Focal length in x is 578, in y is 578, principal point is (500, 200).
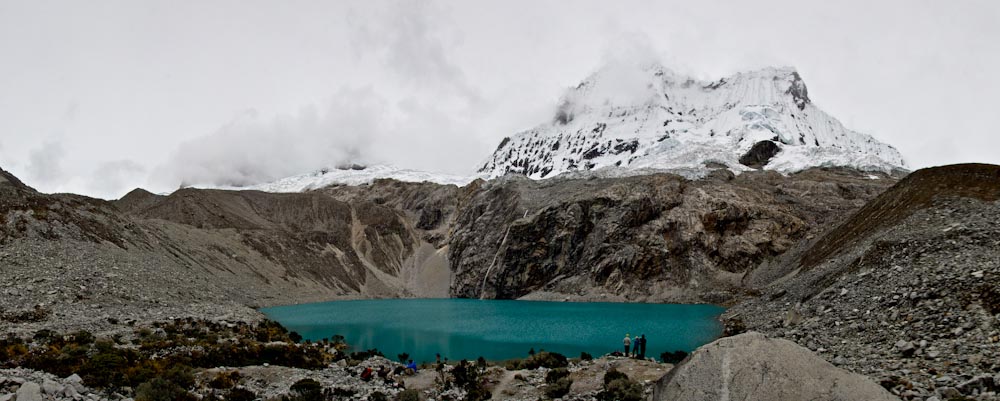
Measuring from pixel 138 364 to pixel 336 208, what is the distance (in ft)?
548

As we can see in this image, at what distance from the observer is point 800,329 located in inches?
1234

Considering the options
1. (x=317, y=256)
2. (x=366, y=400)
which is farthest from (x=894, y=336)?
(x=317, y=256)

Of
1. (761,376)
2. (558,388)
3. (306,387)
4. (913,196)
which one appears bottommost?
(306,387)

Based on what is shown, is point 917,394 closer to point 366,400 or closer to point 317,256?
point 366,400

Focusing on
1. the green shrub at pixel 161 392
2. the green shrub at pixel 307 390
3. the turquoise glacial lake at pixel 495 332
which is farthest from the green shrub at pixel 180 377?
the turquoise glacial lake at pixel 495 332

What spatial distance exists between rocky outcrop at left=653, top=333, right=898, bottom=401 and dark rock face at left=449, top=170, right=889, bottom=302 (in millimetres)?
90052

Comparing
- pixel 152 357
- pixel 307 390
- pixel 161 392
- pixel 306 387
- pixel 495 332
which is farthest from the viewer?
pixel 495 332

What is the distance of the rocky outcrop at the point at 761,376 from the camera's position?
11.3 meters

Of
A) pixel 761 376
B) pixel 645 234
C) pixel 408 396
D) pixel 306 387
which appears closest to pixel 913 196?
pixel 408 396

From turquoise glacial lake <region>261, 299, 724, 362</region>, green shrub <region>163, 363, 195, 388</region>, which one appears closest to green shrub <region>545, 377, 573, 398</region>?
green shrub <region>163, 363, 195, 388</region>

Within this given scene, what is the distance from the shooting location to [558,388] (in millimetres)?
22062

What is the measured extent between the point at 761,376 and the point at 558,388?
11.3 metres

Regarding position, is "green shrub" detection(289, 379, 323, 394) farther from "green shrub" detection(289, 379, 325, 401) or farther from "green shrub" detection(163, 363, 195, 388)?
"green shrub" detection(163, 363, 195, 388)

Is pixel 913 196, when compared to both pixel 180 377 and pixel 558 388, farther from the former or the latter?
pixel 180 377
